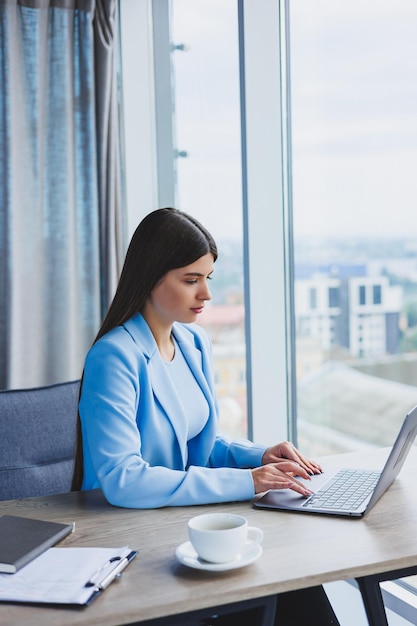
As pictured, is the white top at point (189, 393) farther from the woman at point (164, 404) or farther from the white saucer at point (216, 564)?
the white saucer at point (216, 564)

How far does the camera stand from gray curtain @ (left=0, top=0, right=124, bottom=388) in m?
3.28

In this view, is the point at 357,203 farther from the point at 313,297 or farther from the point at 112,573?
the point at 112,573

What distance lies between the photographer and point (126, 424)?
158 centimetres

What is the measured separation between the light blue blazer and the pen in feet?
0.87

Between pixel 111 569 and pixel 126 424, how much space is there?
44 centimetres

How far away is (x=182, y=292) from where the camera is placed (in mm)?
1769

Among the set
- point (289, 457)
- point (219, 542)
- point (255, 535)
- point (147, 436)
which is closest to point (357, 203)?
point (289, 457)

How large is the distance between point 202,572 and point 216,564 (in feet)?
0.08

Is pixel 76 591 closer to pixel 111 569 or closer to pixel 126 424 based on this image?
pixel 111 569

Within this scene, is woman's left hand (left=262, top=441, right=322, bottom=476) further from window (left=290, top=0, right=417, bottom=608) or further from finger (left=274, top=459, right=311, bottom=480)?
window (left=290, top=0, right=417, bottom=608)

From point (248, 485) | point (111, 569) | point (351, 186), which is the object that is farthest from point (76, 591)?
point (351, 186)

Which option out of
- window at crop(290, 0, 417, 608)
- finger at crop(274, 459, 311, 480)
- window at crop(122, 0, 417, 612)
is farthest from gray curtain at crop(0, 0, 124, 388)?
finger at crop(274, 459, 311, 480)

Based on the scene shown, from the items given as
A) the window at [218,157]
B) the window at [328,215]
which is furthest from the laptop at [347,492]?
the window at [218,157]

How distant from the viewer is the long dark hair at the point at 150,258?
5.77ft
